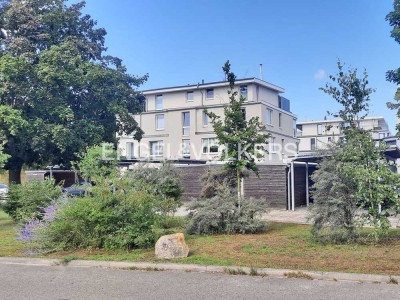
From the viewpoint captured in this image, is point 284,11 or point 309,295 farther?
point 284,11

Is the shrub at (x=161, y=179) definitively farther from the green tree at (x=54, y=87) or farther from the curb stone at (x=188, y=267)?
the green tree at (x=54, y=87)

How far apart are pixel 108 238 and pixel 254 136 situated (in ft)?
18.1

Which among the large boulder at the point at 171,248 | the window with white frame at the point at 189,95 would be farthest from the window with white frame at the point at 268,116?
the large boulder at the point at 171,248

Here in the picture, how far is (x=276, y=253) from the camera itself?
27.8ft

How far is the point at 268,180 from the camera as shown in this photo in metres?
20.5

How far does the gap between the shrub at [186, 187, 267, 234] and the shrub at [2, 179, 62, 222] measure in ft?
14.3

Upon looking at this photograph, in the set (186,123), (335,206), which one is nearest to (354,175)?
(335,206)

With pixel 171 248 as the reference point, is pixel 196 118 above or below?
above

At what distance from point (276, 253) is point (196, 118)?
110ft

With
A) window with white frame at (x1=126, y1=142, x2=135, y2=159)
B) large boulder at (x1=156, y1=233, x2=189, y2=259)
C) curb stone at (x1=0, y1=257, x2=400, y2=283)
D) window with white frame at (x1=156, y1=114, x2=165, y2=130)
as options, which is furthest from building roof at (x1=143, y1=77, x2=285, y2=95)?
curb stone at (x1=0, y1=257, x2=400, y2=283)

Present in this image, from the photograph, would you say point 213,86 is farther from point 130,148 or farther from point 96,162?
point 96,162

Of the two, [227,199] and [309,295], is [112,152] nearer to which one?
[227,199]

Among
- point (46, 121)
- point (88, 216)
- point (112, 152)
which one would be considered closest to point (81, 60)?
point (46, 121)

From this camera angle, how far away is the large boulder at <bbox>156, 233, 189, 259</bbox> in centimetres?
813
